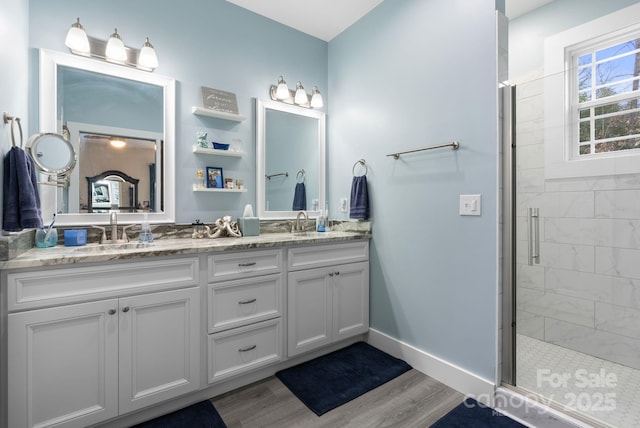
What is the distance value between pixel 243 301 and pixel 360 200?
3.99 ft

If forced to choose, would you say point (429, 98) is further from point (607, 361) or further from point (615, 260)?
point (607, 361)

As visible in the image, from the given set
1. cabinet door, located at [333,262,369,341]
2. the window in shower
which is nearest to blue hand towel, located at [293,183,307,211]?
cabinet door, located at [333,262,369,341]

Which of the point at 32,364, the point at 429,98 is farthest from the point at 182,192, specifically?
the point at 429,98

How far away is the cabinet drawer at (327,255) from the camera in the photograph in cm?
212

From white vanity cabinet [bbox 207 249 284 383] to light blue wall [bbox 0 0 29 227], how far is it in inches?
45.2

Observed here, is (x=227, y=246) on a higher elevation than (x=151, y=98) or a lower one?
lower

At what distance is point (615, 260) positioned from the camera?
5.74ft

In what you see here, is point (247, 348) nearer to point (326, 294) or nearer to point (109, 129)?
point (326, 294)

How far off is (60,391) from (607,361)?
297 cm

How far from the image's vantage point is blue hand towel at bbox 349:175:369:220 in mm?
2504

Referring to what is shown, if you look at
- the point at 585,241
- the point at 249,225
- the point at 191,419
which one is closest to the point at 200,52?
the point at 249,225

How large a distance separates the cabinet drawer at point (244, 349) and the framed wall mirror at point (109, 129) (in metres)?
0.93

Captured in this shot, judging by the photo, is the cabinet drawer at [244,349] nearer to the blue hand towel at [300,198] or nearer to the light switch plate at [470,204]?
the blue hand towel at [300,198]

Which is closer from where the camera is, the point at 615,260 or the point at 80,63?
the point at 615,260
